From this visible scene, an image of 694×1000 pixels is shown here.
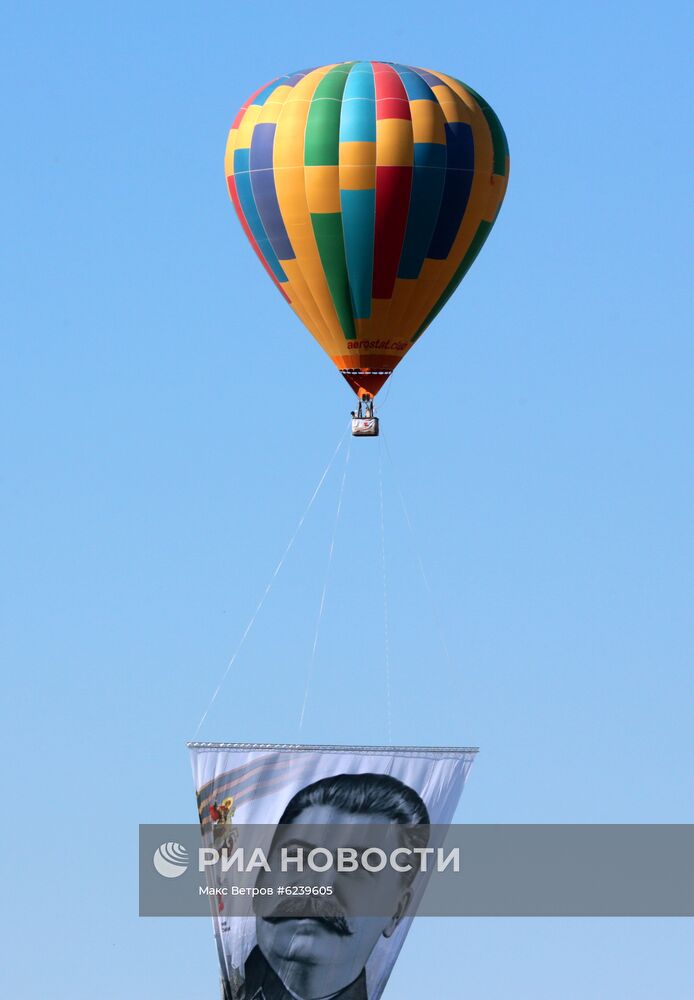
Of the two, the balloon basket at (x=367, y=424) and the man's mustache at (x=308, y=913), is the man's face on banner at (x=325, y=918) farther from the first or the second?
the balloon basket at (x=367, y=424)

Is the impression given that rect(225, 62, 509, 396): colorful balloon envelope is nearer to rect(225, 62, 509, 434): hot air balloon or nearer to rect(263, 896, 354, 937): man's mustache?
rect(225, 62, 509, 434): hot air balloon

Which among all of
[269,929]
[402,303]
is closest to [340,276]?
[402,303]

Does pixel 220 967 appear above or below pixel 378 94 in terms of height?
below

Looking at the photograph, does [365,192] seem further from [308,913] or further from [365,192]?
[308,913]

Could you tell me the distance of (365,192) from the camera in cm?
14662

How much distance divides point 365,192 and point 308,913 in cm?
1154

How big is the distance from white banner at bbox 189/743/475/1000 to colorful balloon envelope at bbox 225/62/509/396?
703cm

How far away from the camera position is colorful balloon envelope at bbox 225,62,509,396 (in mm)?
146625

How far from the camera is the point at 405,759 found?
144375 millimetres

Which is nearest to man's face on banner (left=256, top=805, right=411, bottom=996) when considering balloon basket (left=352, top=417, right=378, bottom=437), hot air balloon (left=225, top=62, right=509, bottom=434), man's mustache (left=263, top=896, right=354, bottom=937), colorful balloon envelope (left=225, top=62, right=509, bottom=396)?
man's mustache (left=263, top=896, right=354, bottom=937)

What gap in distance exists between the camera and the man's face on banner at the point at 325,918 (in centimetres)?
14362

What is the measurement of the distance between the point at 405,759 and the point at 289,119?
10424 mm

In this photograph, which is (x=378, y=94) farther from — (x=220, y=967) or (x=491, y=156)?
(x=220, y=967)

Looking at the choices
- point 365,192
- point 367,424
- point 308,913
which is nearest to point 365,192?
point 365,192
